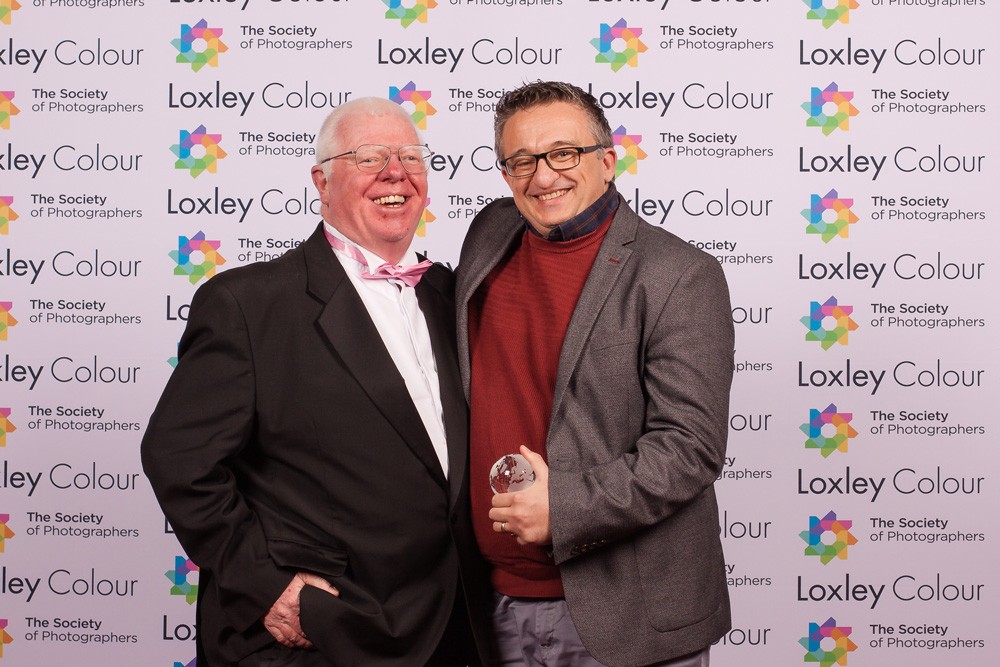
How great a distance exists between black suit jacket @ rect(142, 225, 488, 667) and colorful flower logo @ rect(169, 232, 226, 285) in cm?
173

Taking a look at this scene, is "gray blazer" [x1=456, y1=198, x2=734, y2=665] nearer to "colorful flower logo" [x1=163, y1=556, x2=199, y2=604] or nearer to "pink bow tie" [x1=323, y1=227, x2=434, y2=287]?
"pink bow tie" [x1=323, y1=227, x2=434, y2=287]

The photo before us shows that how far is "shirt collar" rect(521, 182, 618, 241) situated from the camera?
2.24m

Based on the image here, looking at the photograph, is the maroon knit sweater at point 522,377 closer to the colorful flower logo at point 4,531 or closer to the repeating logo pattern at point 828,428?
the repeating logo pattern at point 828,428

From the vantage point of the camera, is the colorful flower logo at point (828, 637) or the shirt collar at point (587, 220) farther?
the colorful flower logo at point (828, 637)

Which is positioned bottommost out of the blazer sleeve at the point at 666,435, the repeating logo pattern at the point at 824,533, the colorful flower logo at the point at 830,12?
the repeating logo pattern at the point at 824,533

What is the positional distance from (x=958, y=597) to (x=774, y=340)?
49.7 inches

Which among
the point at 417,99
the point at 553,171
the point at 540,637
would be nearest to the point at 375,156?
the point at 553,171

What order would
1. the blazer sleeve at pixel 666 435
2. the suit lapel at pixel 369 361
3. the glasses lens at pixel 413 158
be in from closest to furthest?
the blazer sleeve at pixel 666 435, the suit lapel at pixel 369 361, the glasses lens at pixel 413 158

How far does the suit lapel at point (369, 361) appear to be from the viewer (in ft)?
7.03

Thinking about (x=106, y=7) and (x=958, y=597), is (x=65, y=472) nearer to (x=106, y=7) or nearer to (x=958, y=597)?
(x=106, y=7)

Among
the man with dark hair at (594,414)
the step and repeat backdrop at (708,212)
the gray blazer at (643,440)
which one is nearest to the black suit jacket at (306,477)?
the man with dark hair at (594,414)

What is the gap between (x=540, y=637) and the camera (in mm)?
2195

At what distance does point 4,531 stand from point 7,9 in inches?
82.1

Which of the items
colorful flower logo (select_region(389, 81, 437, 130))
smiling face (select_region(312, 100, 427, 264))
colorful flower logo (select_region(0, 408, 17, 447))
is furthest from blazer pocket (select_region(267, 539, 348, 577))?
colorful flower logo (select_region(0, 408, 17, 447))
